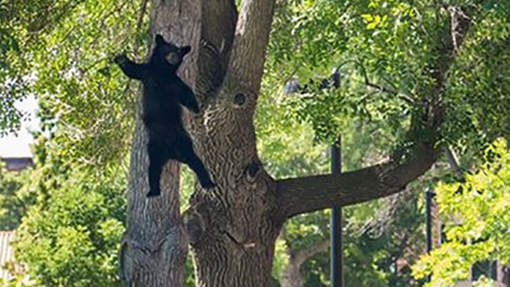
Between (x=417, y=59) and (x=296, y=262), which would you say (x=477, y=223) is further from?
(x=296, y=262)

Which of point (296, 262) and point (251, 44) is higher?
point (296, 262)

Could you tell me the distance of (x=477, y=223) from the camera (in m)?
15.3

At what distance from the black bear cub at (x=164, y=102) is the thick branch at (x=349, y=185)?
9.18 feet

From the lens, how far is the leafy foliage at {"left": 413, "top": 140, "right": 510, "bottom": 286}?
15.1 metres

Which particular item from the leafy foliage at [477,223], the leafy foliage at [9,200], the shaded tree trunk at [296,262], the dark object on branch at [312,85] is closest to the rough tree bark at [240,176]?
the dark object on branch at [312,85]

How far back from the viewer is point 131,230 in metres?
9.52

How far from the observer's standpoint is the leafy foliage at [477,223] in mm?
15125

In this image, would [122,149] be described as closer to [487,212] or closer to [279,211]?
[279,211]

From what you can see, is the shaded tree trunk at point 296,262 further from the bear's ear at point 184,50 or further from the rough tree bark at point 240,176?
the bear's ear at point 184,50

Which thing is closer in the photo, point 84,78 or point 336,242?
point 84,78

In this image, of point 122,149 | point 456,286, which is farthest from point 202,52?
point 456,286

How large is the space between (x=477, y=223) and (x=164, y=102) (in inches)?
298

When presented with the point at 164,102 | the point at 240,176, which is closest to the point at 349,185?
the point at 240,176

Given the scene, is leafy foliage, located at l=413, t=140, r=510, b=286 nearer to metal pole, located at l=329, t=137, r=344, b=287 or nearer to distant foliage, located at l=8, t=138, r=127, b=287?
metal pole, located at l=329, t=137, r=344, b=287
